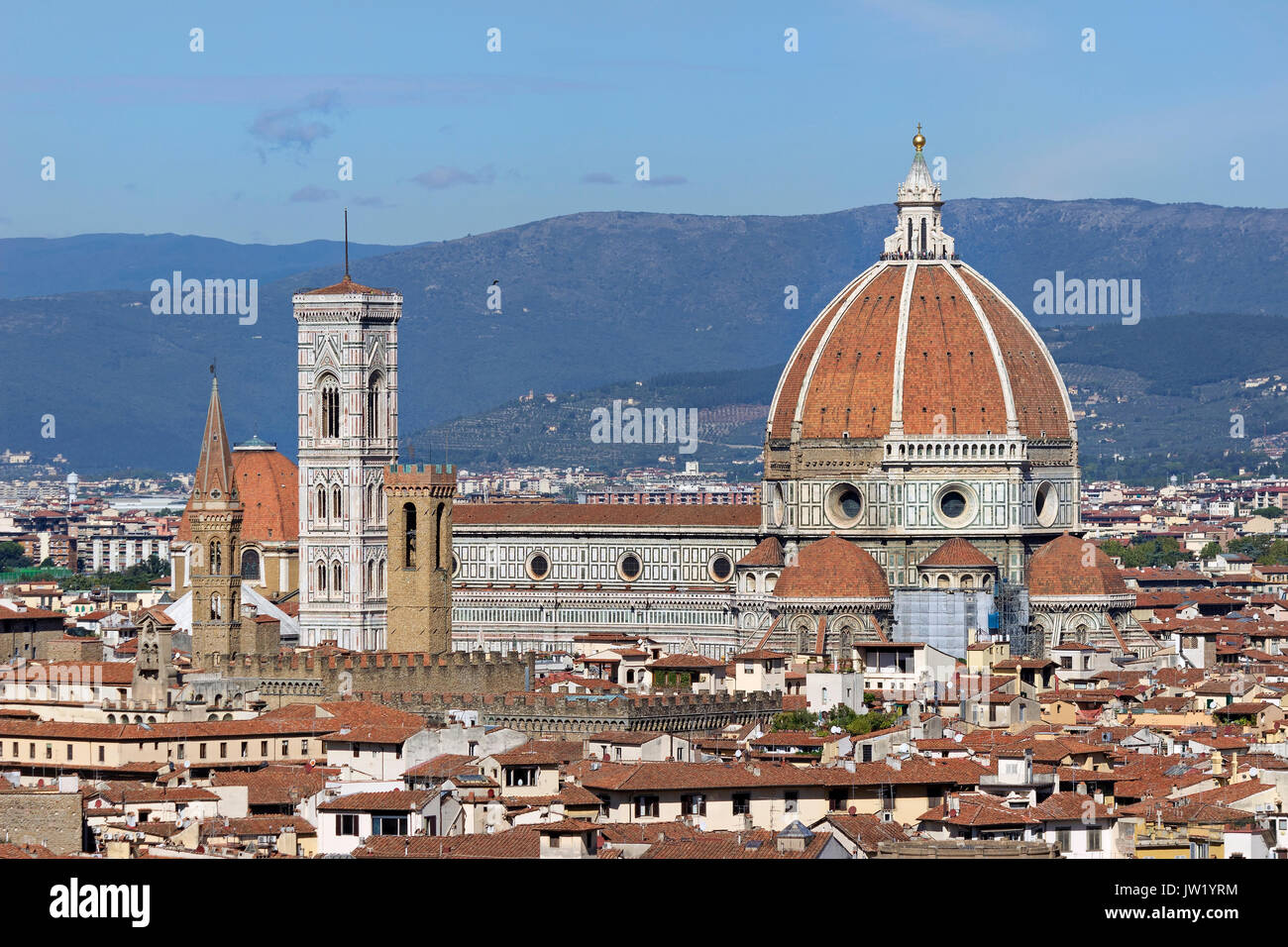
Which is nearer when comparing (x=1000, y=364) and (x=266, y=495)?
(x=1000, y=364)

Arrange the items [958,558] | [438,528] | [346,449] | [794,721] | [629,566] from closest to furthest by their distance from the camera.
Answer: [794,721] < [438,528] < [958,558] < [346,449] < [629,566]

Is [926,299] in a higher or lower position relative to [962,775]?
higher

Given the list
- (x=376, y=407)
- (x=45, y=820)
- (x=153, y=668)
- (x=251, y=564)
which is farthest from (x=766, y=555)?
(x=45, y=820)

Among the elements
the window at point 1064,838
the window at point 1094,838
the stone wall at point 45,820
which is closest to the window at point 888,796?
the window at point 1064,838

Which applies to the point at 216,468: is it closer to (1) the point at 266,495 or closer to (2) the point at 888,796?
(1) the point at 266,495

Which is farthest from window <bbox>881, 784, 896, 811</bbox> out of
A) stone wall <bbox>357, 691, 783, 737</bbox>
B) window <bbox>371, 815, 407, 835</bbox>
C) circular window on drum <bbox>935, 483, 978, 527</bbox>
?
circular window on drum <bbox>935, 483, 978, 527</bbox>
